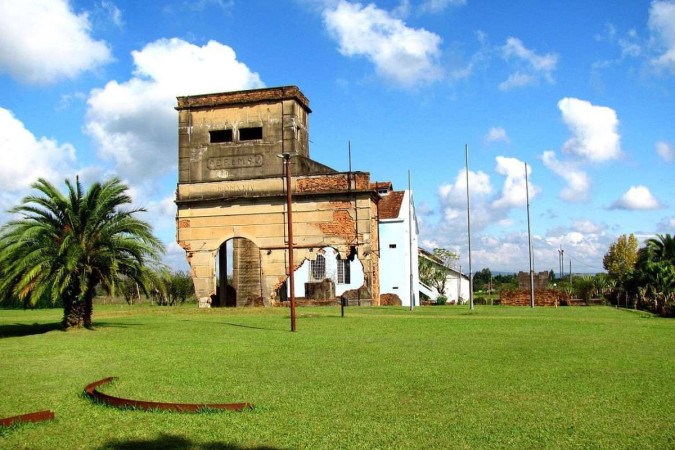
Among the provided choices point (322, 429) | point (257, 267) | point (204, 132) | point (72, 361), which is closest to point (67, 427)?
point (322, 429)

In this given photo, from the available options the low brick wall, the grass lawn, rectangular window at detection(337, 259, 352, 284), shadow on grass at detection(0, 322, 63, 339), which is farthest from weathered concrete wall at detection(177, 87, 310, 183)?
the grass lawn

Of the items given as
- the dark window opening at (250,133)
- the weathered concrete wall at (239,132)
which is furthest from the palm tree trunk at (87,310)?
the dark window opening at (250,133)

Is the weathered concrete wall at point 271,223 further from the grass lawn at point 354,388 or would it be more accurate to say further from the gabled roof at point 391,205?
the grass lawn at point 354,388

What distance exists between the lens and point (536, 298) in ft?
136

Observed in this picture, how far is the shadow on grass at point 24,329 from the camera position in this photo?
2027 centimetres

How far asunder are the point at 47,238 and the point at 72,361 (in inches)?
304

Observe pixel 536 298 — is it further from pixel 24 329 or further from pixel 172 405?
pixel 172 405

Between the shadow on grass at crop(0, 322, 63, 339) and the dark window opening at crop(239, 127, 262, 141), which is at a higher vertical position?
the dark window opening at crop(239, 127, 262, 141)

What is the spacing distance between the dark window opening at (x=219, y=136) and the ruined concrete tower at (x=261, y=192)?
52mm

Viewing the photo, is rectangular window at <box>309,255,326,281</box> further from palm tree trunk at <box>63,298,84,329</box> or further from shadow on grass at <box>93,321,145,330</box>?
palm tree trunk at <box>63,298,84,329</box>

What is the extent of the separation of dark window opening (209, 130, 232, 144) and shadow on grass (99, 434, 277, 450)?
98.7 feet

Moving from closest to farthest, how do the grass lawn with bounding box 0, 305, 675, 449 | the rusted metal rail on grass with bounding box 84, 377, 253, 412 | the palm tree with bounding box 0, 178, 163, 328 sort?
the grass lawn with bounding box 0, 305, 675, 449
the rusted metal rail on grass with bounding box 84, 377, 253, 412
the palm tree with bounding box 0, 178, 163, 328

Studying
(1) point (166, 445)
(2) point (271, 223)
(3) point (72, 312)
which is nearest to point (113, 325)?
(3) point (72, 312)

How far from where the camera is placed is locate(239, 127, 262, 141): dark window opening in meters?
35.8
